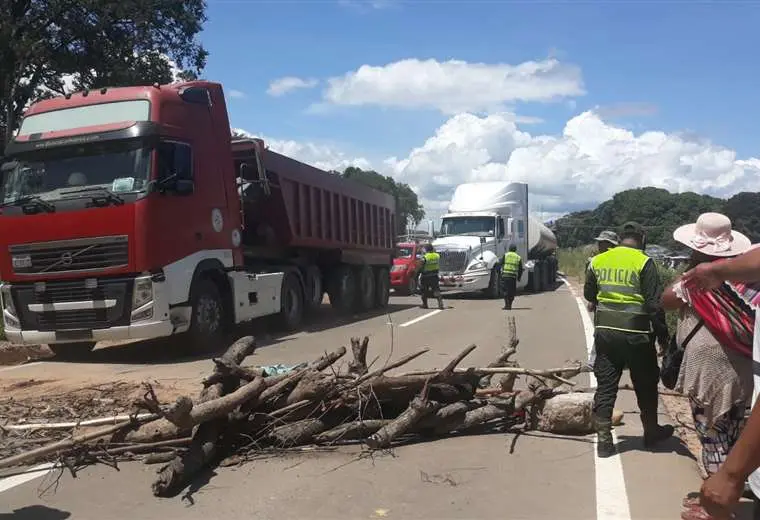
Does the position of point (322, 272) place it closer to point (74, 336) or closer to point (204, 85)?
point (204, 85)

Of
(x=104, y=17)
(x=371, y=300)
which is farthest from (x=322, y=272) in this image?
(x=104, y=17)

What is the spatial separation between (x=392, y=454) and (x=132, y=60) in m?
19.0

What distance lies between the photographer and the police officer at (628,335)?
17.2 ft

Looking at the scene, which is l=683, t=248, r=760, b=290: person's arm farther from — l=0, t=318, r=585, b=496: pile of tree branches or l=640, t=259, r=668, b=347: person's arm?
l=0, t=318, r=585, b=496: pile of tree branches

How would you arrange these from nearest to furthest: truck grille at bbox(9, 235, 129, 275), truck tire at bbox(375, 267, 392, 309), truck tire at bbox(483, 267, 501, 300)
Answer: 1. truck grille at bbox(9, 235, 129, 275)
2. truck tire at bbox(375, 267, 392, 309)
3. truck tire at bbox(483, 267, 501, 300)

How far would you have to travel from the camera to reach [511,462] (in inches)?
205

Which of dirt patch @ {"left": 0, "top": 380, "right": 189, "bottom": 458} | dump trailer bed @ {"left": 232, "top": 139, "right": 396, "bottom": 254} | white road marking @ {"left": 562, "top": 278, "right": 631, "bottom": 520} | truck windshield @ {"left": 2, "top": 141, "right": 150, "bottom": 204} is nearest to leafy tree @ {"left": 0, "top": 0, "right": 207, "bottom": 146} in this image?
dump trailer bed @ {"left": 232, "top": 139, "right": 396, "bottom": 254}

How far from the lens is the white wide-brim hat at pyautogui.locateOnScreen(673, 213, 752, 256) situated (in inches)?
161

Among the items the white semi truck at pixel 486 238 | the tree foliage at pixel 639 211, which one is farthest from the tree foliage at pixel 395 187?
the white semi truck at pixel 486 238

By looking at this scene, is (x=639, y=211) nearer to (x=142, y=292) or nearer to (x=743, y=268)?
(x=142, y=292)

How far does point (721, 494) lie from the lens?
2.33 metres

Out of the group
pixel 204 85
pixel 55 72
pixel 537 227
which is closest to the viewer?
pixel 204 85

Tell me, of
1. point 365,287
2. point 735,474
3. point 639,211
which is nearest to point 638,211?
point 639,211

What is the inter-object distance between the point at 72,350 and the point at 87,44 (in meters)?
12.3
